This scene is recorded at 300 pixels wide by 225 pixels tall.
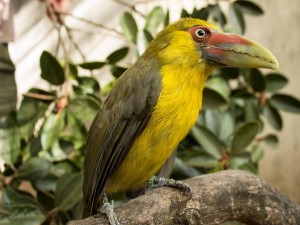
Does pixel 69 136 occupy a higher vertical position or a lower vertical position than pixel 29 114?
lower

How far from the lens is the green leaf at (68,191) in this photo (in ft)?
6.29

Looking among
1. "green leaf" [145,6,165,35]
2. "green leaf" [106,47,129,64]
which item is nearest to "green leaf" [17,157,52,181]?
"green leaf" [106,47,129,64]

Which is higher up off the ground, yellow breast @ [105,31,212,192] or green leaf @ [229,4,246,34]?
green leaf @ [229,4,246,34]

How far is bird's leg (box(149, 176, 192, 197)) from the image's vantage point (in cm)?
164

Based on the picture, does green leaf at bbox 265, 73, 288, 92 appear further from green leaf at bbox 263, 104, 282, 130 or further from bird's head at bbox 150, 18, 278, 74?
bird's head at bbox 150, 18, 278, 74

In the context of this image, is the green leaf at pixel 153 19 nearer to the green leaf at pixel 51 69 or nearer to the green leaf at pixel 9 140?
the green leaf at pixel 51 69

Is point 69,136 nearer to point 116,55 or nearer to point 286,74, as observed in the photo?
point 116,55

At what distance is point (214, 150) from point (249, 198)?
15.9 inches

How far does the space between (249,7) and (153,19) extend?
20.0 inches

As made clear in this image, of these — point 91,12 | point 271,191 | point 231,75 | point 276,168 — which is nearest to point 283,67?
point 276,168

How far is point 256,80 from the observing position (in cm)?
230

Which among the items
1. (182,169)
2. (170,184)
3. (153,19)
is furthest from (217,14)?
(170,184)

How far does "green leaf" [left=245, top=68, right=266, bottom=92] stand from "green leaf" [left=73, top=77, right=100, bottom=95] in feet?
2.28

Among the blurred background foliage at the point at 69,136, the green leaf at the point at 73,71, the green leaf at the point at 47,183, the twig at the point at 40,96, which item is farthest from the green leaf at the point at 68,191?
the green leaf at the point at 73,71
